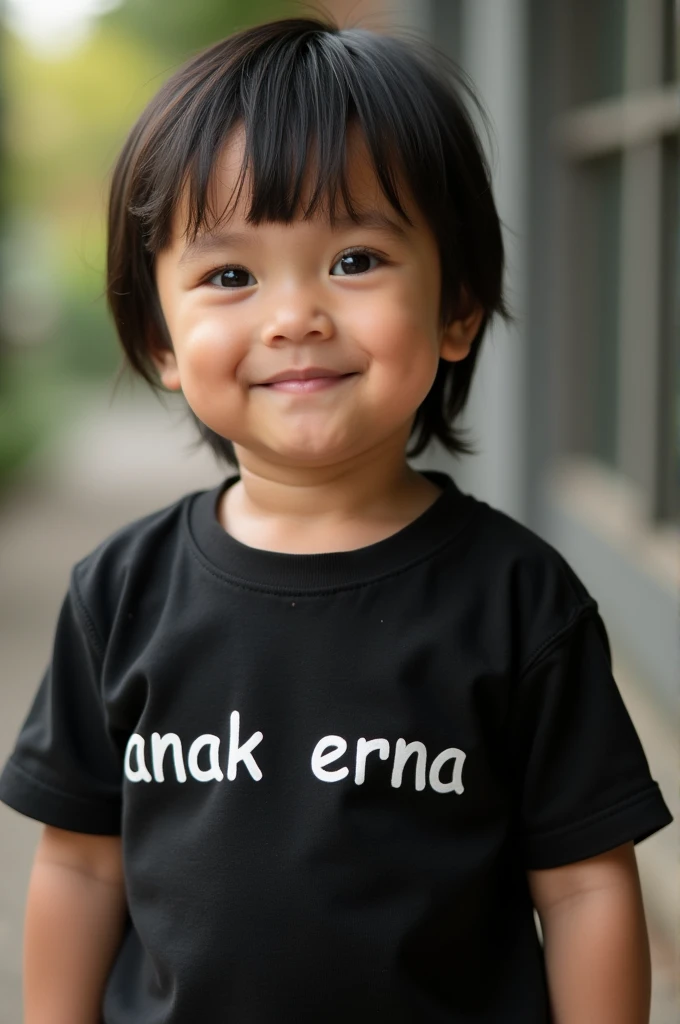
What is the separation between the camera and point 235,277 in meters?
1.37

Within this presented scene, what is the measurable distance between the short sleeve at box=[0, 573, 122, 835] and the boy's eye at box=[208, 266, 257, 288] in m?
0.42

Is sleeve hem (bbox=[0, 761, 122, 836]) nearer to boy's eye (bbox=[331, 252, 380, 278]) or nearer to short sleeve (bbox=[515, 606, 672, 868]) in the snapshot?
short sleeve (bbox=[515, 606, 672, 868])

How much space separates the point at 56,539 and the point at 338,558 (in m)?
5.39

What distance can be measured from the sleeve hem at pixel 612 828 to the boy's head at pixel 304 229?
0.47 metres

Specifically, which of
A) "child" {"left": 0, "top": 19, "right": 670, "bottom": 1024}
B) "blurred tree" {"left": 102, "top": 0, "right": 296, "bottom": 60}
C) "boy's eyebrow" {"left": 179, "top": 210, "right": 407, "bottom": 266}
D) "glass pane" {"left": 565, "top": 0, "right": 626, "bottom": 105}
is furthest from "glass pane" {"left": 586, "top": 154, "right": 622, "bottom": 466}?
"blurred tree" {"left": 102, "top": 0, "right": 296, "bottom": 60}

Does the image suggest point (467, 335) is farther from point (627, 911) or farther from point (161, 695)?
point (627, 911)

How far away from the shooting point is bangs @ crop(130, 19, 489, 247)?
1.32 meters

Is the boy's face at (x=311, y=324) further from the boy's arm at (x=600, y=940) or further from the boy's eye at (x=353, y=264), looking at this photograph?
the boy's arm at (x=600, y=940)

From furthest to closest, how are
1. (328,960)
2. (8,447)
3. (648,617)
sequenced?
1. (8,447)
2. (648,617)
3. (328,960)

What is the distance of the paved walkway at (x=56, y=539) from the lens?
238cm

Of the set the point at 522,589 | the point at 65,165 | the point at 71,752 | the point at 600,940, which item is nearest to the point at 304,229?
the point at 522,589

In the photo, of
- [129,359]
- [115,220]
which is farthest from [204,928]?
[115,220]

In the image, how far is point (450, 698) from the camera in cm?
135

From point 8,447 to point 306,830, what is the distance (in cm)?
706
